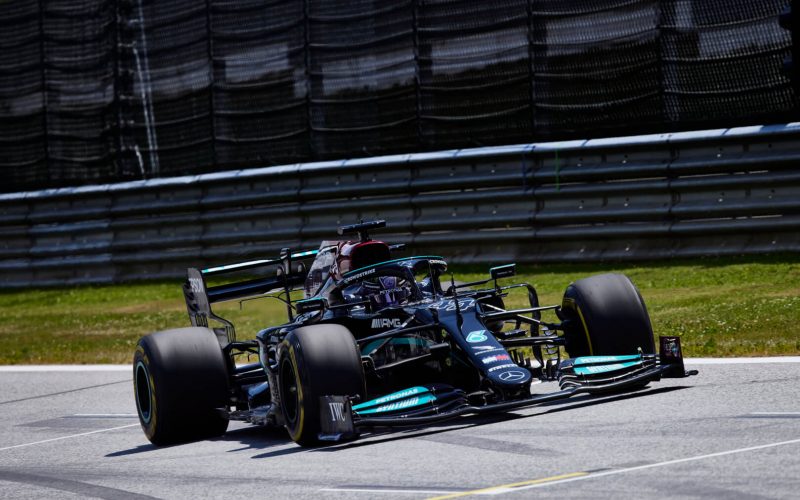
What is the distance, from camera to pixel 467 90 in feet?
55.8

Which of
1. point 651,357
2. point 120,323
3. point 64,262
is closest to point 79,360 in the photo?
point 120,323

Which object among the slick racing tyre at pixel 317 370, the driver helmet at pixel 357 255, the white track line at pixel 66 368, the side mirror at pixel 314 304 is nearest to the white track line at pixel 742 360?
the driver helmet at pixel 357 255

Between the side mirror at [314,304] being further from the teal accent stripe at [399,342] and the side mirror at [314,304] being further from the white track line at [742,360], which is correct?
the white track line at [742,360]

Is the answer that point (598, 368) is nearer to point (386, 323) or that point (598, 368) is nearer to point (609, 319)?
point (609, 319)

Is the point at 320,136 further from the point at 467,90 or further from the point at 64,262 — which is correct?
the point at 64,262

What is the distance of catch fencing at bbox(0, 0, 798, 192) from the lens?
14.8 meters

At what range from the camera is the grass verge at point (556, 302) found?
36.6 feet

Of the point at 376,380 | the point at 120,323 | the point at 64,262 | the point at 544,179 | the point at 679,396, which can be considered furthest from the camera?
the point at 64,262

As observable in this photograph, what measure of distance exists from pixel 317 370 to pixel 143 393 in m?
2.27

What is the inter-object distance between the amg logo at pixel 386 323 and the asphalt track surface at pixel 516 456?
38.5 inches

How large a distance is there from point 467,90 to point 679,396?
941 centimetres

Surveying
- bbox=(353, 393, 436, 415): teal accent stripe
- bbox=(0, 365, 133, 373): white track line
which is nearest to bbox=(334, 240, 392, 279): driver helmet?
bbox=(353, 393, 436, 415): teal accent stripe

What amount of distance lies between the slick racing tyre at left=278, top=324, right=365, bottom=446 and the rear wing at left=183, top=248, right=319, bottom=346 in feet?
6.97

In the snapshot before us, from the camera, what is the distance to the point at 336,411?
25.0 feet
